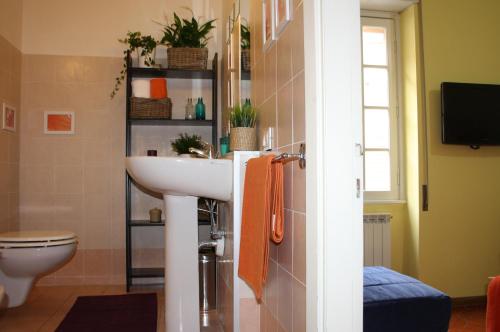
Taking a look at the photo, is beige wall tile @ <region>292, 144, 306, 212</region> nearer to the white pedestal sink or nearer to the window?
the white pedestal sink

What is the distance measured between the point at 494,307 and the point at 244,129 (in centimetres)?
131

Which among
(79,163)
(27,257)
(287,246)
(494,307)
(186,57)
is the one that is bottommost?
(494,307)

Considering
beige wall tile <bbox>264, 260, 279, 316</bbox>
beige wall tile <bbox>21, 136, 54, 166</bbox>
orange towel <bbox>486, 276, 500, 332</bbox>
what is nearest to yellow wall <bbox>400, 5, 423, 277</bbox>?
orange towel <bbox>486, 276, 500, 332</bbox>

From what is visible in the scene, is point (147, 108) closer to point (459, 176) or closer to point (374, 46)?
point (374, 46)

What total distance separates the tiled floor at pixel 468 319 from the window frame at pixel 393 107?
869 mm

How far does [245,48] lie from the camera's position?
7.00 feet

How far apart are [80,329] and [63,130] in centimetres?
162

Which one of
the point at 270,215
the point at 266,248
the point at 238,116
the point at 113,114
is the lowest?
the point at 266,248

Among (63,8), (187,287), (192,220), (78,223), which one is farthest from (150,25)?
(187,287)

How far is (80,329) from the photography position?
222 centimetres

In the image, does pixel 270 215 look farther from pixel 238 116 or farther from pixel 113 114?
pixel 113 114

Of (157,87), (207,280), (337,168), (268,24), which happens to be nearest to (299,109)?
(337,168)

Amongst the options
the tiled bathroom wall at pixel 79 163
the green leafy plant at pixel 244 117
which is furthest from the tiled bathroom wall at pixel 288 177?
the tiled bathroom wall at pixel 79 163

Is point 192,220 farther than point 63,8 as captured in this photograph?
No
